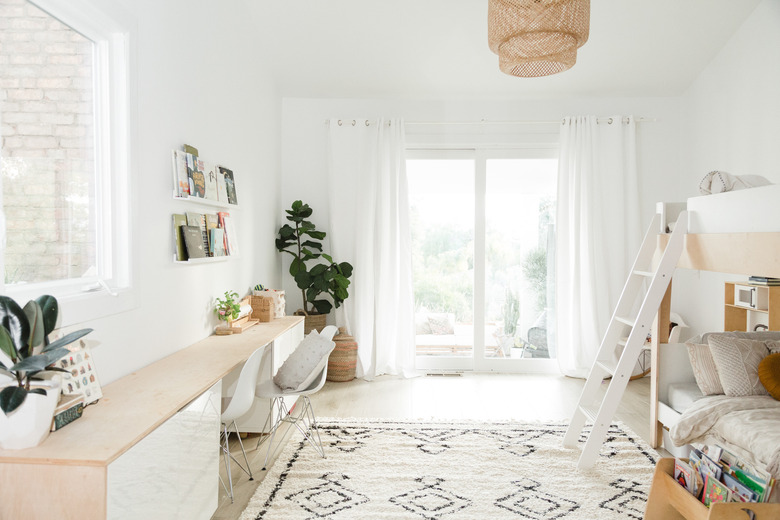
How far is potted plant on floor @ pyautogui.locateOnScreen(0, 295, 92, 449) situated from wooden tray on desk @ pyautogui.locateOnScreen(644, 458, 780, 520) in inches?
88.1

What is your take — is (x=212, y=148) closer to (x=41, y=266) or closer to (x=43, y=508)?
(x=41, y=266)

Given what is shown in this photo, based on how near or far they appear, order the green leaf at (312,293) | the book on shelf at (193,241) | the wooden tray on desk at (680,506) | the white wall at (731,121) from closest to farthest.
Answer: the wooden tray on desk at (680,506) → the book on shelf at (193,241) → the white wall at (731,121) → the green leaf at (312,293)

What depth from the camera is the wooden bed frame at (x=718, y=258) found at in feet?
7.75

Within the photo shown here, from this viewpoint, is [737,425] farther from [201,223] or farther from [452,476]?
[201,223]

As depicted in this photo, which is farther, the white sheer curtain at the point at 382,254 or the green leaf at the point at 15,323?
the white sheer curtain at the point at 382,254

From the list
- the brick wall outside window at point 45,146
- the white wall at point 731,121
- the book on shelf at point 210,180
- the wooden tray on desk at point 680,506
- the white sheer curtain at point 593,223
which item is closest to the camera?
the brick wall outside window at point 45,146

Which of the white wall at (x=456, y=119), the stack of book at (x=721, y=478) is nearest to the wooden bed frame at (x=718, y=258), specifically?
the stack of book at (x=721, y=478)

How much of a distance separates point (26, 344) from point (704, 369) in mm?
3286

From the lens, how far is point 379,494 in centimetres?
281

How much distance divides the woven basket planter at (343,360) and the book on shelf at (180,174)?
232 centimetres

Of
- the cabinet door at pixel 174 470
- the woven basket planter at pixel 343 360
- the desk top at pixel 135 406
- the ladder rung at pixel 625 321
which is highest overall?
the ladder rung at pixel 625 321

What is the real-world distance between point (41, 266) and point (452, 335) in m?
3.99

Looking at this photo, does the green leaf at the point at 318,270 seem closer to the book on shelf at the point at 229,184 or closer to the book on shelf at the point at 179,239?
the book on shelf at the point at 229,184

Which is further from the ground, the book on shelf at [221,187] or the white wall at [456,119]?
the white wall at [456,119]
